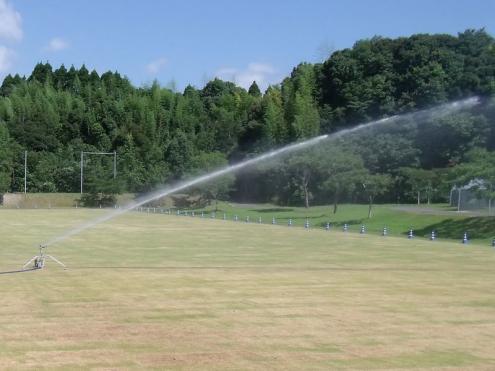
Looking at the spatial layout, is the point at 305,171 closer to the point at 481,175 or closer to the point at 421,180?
the point at 421,180

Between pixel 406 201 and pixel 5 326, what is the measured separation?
226ft

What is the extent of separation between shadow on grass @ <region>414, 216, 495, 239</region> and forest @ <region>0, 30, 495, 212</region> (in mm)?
2118

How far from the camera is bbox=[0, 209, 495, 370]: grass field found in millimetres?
11211

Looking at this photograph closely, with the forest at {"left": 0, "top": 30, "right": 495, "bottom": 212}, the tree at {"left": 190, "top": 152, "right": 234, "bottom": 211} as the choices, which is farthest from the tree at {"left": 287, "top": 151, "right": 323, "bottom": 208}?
the tree at {"left": 190, "top": 152, "right": 234, "bottom": 211}

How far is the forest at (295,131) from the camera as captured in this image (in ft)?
242

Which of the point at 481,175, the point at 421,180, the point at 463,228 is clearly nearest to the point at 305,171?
the point at 421,180

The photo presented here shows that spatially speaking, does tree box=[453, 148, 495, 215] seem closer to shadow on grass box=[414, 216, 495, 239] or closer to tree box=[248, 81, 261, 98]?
shadow on grass box=[414, 216, 495, 239]

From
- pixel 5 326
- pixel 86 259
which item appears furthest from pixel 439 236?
pixel 5 326

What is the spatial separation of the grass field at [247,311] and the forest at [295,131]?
971 inches

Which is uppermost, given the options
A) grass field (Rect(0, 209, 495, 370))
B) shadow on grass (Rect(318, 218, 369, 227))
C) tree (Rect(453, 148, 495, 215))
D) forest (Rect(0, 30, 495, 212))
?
forest (Rect(0, 30, 495, 212))

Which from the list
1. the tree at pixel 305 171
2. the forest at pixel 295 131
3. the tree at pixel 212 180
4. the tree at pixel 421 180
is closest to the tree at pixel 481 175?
the forest at pixel 295 131

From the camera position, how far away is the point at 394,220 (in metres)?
55.2

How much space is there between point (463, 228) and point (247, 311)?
33.6 meters

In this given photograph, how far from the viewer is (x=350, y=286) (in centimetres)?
2008
